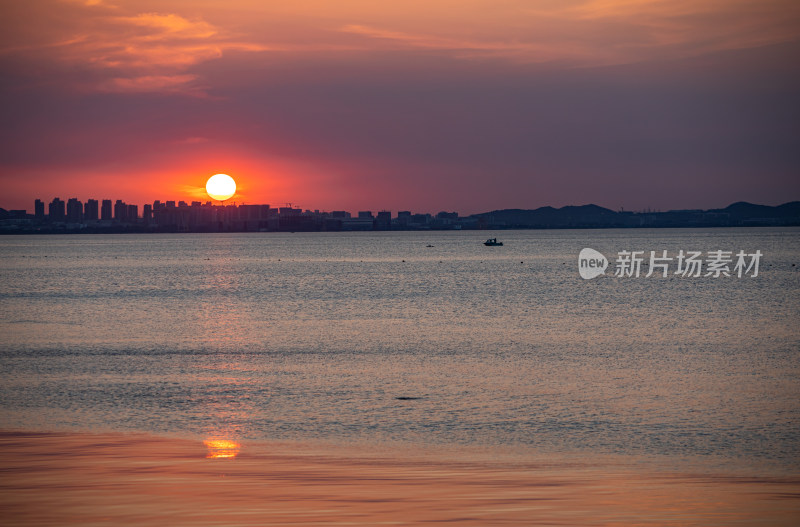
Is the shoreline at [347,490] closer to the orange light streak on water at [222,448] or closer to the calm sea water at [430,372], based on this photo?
the orange light streak on water at [222,448]

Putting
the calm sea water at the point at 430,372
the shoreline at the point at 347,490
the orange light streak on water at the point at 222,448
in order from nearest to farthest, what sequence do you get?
the shoreline at the point at 347,490, the orange light streak on water at the point at 222,448, the calm sea water at the point at 430,372

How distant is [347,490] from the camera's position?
45.7 feet

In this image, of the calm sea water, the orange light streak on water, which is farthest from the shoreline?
the calm sea water

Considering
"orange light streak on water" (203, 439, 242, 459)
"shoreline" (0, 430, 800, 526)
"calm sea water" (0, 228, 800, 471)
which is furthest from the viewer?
"calm sea water" (0, 228, 800, 471)

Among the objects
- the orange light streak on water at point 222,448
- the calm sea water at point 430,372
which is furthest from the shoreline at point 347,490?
the calm sea water at point 430,372

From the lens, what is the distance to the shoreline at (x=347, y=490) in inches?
486

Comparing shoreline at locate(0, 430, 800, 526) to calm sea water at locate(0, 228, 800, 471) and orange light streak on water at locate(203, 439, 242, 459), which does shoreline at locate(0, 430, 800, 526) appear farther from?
calm sea water at locate(0, 228, 800, 471)

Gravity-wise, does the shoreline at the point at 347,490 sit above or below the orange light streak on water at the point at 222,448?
above

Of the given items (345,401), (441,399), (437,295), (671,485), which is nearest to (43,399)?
(345,401)

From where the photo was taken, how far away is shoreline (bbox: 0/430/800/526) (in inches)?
486

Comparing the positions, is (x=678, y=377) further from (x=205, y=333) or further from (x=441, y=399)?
(x=205, y=333)

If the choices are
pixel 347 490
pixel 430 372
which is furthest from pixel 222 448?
pixel 430 372

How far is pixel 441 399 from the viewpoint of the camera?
25.2 m

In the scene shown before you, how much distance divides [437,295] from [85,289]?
40.0 meters
